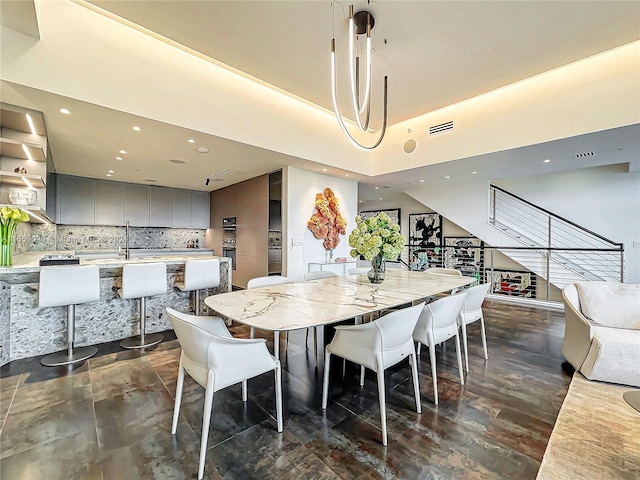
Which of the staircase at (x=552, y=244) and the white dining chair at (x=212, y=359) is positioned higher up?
the staircase at (x=552, y=244)

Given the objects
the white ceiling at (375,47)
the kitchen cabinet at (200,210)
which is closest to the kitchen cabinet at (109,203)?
the kitchen cabinet at (200,210)

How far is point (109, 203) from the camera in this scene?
231 inches

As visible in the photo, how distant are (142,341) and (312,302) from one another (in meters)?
2.42

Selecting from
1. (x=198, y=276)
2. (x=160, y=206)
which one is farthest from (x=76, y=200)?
(x=198, y=276)

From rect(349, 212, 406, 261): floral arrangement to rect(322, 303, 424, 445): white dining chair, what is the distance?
2.78 ft

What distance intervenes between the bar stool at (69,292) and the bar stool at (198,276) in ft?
2.85

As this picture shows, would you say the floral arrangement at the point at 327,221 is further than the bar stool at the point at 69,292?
Yes

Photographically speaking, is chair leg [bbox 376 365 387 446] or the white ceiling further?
the white ceiling

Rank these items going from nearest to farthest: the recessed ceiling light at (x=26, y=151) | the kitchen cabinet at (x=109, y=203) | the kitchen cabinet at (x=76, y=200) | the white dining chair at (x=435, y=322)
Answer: the white dining chair at (x=435, y=322) → the recessed ceiling light at (x=26, y=151) → the kitchen cabinet at (x=76, y=200) → the kitchen cabinet at (x=109, y=203)

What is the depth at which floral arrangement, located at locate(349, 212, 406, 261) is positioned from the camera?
2.63 m

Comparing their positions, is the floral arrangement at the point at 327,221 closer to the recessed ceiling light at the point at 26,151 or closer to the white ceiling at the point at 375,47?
the white ceiling at the point at 375,47

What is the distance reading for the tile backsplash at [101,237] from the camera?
5.07m

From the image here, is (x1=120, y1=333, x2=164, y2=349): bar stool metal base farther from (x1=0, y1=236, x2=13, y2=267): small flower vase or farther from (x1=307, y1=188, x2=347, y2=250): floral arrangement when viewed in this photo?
(x1=307, y1=188, x2=347, y2=250): floral arrangement

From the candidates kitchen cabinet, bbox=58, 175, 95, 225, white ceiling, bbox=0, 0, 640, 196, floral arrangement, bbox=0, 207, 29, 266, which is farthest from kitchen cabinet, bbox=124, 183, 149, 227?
floral arrangement, bbox=0, 207, 29, 266
